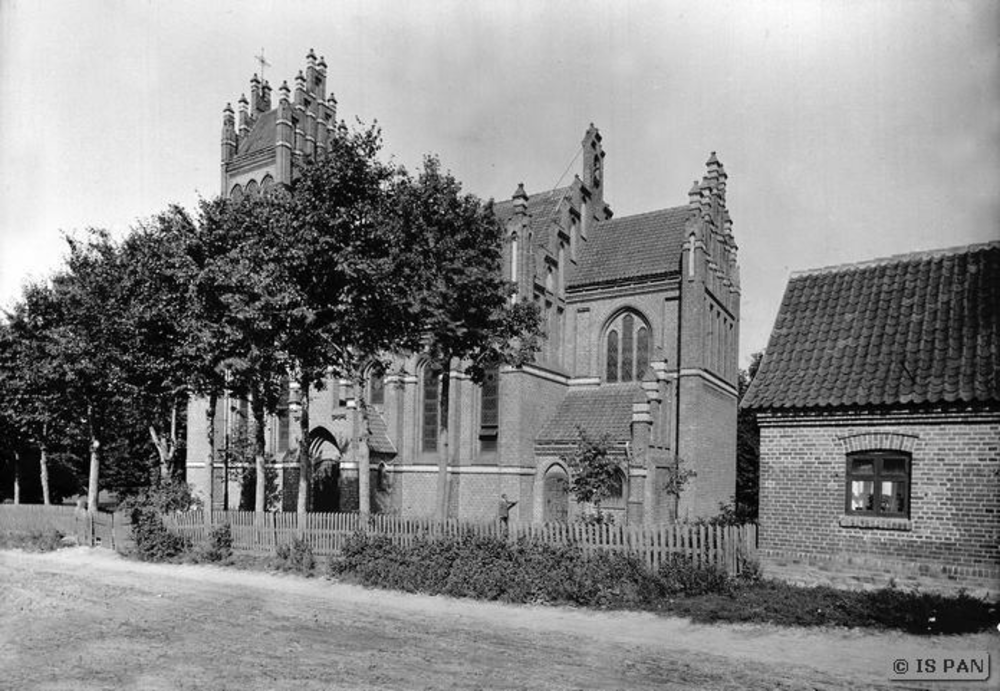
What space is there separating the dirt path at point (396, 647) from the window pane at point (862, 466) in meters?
3.53

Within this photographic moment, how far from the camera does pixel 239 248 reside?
813 inches

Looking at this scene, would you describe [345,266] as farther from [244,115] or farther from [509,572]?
[244,115]

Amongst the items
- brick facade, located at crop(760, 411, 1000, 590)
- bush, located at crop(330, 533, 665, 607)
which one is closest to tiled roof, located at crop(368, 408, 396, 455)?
bush, located at crop(330, 533, 665, 607)

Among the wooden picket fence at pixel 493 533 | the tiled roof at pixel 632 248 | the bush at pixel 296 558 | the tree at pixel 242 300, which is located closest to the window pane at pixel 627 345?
the tiled roof at pixel 632 248

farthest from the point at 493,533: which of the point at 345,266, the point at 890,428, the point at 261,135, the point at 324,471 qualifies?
the point at 261,135

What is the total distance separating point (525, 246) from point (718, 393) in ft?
33.6

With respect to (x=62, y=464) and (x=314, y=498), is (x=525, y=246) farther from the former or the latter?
(x=62, y=464)

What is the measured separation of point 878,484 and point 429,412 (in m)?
19.6

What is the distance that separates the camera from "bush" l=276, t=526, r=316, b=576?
18.5m

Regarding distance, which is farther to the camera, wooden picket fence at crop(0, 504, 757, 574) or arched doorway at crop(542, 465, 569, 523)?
arched doorway at crop(542, 465, 569, 523)

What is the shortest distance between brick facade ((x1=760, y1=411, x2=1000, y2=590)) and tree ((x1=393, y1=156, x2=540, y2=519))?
24.4 ft

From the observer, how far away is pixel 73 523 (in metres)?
26.9

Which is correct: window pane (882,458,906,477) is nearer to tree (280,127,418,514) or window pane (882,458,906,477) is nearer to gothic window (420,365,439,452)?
tree (280,127,418,514)

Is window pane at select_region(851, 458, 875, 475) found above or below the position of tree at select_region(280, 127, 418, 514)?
below
